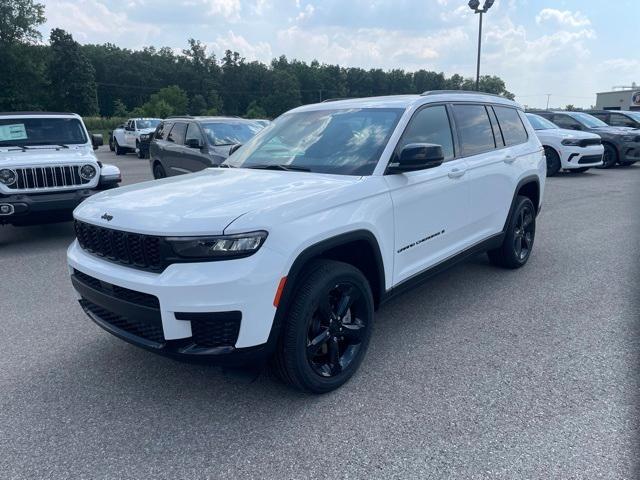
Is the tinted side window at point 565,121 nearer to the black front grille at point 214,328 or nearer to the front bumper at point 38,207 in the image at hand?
the front bumper at point 38,207

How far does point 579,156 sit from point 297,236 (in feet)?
43.6

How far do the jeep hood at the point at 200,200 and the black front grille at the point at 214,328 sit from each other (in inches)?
16.7

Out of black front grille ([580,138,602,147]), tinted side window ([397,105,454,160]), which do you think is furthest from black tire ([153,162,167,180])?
black front grille ([580,138,602,147])

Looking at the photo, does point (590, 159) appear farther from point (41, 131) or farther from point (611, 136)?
point (41, 131)

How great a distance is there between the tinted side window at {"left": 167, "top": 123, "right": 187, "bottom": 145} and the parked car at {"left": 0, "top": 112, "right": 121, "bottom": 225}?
2683mm

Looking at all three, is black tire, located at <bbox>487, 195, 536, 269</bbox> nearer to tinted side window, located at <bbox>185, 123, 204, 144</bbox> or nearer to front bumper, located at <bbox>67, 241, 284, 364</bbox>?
front bumper, located at <bbox>67, 241, 284, 364</bbox>

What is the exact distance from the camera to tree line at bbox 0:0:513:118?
75625 millimetres

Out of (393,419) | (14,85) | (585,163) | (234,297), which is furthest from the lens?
(14,85)

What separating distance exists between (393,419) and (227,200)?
5.21 feet

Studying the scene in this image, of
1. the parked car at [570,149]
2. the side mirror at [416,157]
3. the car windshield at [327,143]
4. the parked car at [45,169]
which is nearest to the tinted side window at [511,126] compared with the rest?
the car windshield at [327,143]

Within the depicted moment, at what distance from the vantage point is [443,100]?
4316mm

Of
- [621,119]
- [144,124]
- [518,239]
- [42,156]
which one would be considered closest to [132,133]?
[144,124]

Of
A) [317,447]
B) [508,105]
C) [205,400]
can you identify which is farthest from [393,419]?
[508,105]

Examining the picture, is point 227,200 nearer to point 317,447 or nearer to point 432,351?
point 317,447
